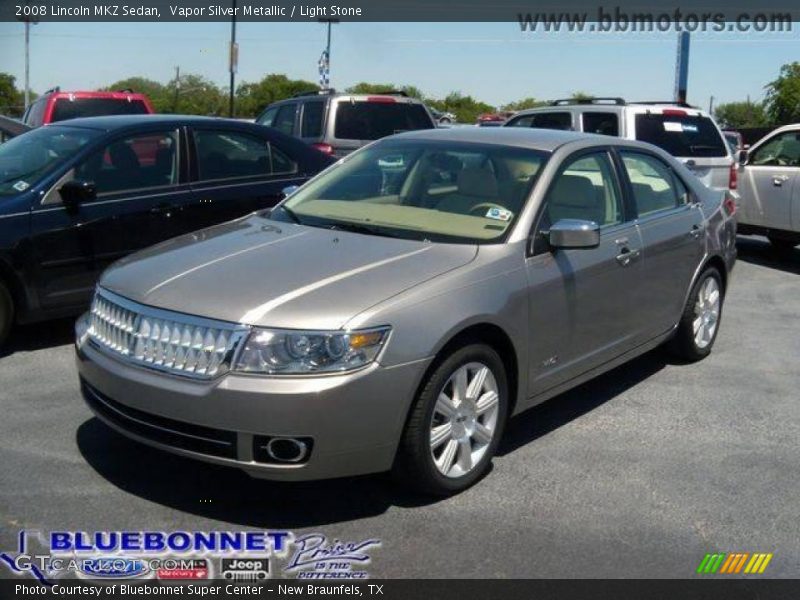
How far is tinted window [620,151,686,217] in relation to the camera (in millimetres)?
5516

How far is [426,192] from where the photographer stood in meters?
4.94

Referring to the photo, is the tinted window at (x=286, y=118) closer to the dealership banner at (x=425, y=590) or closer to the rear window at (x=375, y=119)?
the rear window at (x=375, y=119)

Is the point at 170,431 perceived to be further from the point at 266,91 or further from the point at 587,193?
the point at 266,91

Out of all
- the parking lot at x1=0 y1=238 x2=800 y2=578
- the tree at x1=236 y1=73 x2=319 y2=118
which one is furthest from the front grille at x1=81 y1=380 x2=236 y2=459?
the tree at x1=236 y1=73 x2=319 y2=118

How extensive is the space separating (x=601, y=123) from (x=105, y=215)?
640 cm

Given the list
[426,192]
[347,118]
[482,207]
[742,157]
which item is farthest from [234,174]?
[742,157]

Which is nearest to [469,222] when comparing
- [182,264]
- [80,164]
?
→ [182,264]

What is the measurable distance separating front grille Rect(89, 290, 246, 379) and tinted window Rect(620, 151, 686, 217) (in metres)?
2.98

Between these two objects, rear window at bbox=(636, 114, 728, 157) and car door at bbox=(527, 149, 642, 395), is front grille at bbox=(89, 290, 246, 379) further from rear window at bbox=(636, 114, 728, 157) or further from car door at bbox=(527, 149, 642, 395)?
rear window at bbox=(636, 114, 728, 157)

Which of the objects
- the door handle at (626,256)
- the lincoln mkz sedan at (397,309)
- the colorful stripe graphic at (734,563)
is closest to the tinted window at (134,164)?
the lincoln mkz sedan at (397,309)

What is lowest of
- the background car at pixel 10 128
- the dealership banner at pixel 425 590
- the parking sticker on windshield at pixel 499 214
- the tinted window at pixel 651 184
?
the dealership banner at pixel 425 590

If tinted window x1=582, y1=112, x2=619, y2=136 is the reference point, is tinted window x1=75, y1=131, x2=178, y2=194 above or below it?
below

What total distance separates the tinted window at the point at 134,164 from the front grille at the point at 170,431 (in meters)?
2.96

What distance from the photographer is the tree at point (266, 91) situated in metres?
58.5
